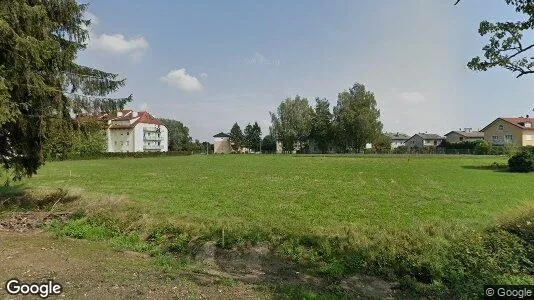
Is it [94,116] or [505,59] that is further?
[94,116]

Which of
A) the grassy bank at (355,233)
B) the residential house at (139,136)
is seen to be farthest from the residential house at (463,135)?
the grassy bank at (355,233)

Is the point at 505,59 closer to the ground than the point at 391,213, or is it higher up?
higher up

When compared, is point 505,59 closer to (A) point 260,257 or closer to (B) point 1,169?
(A) point 260,257

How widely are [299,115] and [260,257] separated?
8725 centimetres

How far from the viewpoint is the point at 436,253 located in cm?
722

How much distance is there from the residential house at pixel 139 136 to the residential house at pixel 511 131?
8013cm

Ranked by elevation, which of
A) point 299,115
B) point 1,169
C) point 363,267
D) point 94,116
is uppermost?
point 299,115

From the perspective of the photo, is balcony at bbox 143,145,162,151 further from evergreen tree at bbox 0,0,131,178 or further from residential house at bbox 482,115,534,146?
evergreen tree at bbox 0,0,131,178

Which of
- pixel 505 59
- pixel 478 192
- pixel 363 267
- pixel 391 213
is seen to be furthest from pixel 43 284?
pixel 478 192

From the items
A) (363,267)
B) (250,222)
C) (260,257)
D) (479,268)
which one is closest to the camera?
(479,268)

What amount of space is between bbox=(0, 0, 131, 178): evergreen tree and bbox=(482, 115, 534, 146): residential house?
8835 centimetres

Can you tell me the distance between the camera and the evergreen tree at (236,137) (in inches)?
5084

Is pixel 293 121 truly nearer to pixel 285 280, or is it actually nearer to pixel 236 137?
pixel 236 137

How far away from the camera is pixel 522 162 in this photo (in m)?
30.5
